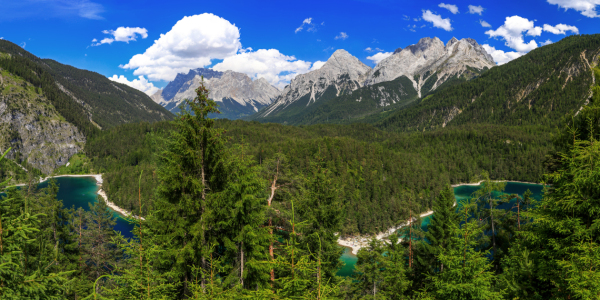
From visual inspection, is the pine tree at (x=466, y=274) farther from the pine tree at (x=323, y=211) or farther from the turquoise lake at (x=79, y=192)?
the turquoise lake at (x=79, y=192)

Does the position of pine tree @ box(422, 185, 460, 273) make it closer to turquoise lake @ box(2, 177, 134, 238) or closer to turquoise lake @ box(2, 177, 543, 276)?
turquoise lake @ box(2, 177, 543, 276)

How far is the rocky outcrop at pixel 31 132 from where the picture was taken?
18088cm

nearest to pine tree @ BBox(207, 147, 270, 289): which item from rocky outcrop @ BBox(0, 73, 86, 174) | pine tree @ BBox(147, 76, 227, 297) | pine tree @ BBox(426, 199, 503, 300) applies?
pine tree @ BBox(147, 76, 227, 297)

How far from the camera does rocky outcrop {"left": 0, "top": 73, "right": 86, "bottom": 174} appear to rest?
180875 millimetres

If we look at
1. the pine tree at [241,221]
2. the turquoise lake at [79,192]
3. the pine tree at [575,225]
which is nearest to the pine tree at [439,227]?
the pine tree at [575,225]

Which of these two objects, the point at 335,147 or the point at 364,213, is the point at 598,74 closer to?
the point at 364,213

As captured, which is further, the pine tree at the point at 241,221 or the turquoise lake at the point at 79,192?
the turquoise lake at the point at 79,192

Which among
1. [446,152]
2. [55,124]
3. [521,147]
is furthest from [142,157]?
[521,147]

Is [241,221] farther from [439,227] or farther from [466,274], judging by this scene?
[439,227]

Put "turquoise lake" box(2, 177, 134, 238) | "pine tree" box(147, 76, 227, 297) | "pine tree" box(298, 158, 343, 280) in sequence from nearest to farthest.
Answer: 1. "pine tree" box(147, 76, 227, 297)
2. "pine tree" box(298, 158, 343, 280)
3. "turquoise lake" box(2, 177, 134, 238)

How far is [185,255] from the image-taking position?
11602mm

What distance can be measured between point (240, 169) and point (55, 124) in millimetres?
253418

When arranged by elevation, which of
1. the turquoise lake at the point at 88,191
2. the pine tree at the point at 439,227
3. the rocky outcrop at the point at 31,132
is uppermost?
the rocky outcrop at the point at 31,132

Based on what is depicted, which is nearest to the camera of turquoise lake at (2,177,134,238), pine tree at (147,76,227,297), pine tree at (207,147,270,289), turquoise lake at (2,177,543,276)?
pine tree at (147,76,227,297)
